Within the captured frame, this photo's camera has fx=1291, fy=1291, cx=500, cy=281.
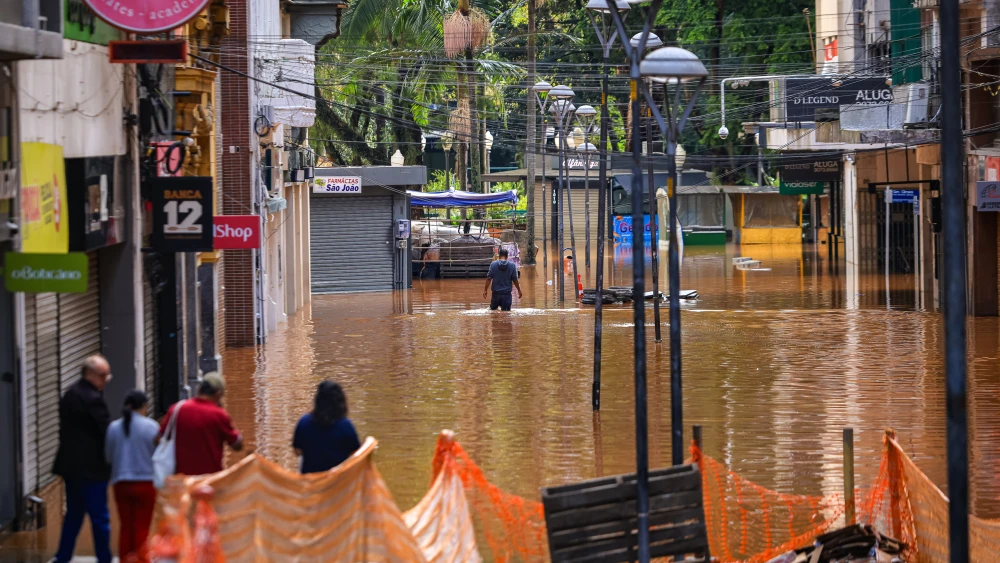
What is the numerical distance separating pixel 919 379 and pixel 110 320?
36.7 ft

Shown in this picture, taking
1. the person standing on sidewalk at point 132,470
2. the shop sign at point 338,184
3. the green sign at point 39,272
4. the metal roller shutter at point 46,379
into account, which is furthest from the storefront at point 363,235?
the person standing on sidewalk at point 132,470

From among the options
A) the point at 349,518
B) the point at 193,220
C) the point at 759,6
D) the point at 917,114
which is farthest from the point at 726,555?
the point at 759,6

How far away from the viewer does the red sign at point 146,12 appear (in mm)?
11992

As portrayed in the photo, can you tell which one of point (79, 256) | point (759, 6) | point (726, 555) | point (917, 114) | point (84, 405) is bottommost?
point (726, 555)

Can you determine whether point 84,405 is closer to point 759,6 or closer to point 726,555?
point 726,555

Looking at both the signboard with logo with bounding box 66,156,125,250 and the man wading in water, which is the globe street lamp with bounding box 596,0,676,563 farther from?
the man wading in water

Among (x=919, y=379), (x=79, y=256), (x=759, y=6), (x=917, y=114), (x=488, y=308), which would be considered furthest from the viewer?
(x=759, y=6)

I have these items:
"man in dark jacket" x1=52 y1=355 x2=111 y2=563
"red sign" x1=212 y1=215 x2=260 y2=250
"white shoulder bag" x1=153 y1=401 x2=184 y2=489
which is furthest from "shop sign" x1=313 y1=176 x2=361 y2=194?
"white shoulder bag" x1=153 y1=401 x2=184 y2=489

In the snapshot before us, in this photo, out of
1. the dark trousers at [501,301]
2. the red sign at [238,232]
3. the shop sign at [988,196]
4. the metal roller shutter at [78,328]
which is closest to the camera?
the metal roller shutter at [78,328]

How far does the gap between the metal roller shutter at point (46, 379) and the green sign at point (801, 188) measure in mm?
47486

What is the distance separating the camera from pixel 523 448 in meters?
13.8

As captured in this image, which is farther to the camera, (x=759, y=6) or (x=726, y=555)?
(x=759, y=6)

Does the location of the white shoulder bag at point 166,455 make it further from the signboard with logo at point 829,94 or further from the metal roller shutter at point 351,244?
the metal roller shutter at point 351,244

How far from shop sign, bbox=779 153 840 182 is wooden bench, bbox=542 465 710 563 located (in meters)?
40.6
